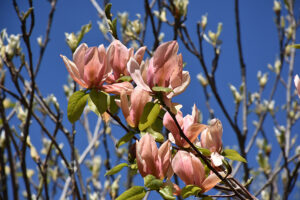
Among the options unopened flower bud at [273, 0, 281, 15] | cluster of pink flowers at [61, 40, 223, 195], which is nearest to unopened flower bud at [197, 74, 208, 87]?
unopened flower bud at [273, 0, 281, 15]

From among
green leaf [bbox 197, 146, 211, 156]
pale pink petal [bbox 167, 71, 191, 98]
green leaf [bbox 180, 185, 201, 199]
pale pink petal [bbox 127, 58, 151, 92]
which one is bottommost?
green leaf [bbox 180, 185, 201, 199]

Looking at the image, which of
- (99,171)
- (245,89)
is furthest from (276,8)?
(99,171)

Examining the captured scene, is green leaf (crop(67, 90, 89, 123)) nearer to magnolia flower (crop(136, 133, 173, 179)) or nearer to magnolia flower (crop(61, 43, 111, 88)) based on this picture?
magnolia flower (crop(61, 43, 111, 88))

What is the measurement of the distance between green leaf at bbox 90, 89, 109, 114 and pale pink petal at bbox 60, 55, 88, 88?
0.10 feet

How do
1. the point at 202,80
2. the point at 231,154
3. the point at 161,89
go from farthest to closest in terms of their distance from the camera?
the point at 202,80 → the point at 231,154 → the point at 161,89

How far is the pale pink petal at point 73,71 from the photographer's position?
2.11 feet

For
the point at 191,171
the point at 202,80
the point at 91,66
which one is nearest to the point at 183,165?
the point at 191,171

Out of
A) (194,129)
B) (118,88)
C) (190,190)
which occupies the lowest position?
(190,190)

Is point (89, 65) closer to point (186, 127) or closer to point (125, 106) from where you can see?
point (125, 106)

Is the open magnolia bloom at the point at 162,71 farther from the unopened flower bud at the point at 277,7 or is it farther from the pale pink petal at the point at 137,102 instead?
the unopened flower bud at the point at 277,7

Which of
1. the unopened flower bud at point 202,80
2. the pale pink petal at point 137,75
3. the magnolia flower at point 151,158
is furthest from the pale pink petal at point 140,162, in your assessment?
the unopened flower bud at point 202,80

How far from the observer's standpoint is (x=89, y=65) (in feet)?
2.07

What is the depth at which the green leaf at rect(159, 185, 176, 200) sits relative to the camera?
0.55 m

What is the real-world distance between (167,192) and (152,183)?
0.03 metres
